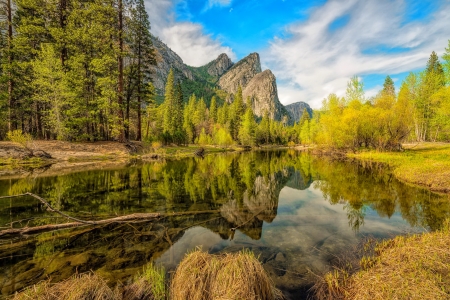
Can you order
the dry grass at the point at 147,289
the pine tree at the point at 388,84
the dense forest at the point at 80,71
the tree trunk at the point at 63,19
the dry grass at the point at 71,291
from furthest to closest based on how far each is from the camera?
the pine tree at the point at 388,84 < the tree trunk at the point at 63,19 < the dense forest at the point at 80,71 < the dry grass at the point at 147,289 < the dry grass at the point at 71,291

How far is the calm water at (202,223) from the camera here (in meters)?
5.75

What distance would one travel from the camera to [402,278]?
3826mm

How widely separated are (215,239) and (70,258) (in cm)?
457

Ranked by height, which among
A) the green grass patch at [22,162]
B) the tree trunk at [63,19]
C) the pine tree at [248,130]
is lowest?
the green grass patch at [22,162]

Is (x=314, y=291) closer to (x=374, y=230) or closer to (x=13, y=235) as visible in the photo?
(x=374, y=230)

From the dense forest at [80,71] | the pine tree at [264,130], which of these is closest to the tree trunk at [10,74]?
the dense forest at [80,71]

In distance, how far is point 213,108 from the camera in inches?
4181

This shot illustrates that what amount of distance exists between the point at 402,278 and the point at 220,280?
348cm

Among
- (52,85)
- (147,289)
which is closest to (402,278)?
(147,289)

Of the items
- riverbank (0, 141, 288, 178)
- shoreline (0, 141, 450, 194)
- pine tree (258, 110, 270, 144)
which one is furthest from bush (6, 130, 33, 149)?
pine tree (258, 110, 270, 144)

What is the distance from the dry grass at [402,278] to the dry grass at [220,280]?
1587 mm

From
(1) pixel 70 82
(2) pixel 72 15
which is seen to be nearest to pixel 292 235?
(1) pixel 70 82

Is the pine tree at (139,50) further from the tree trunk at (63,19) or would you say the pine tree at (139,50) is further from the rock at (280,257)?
the rock at (280,257)

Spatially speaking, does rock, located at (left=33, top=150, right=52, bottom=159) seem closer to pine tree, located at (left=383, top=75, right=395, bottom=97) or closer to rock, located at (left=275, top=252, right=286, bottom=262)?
rock, located at (left=275, top=252, right=286, bottom=262)
